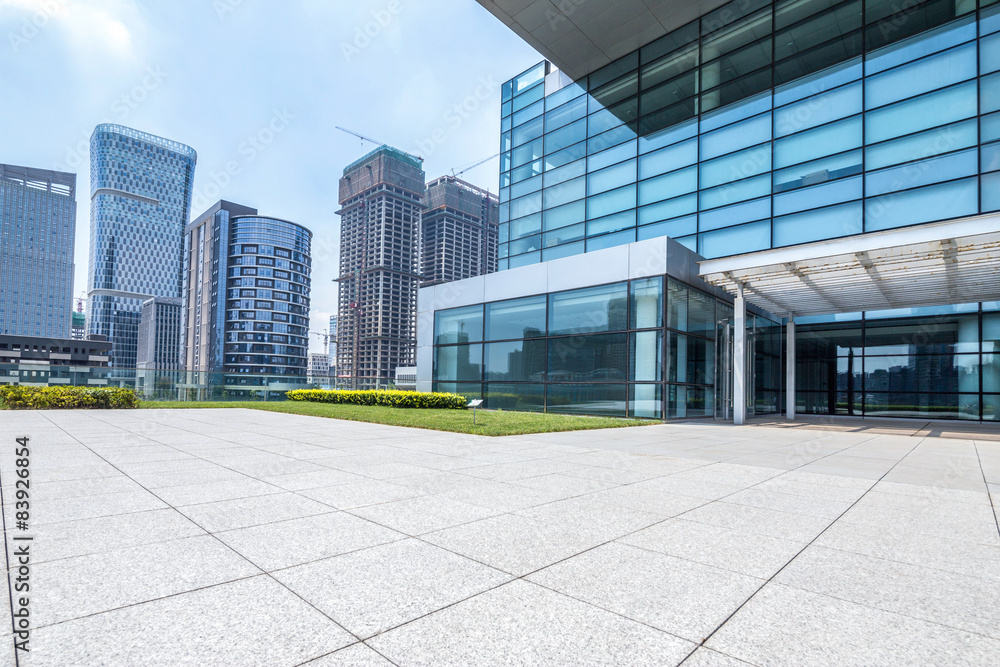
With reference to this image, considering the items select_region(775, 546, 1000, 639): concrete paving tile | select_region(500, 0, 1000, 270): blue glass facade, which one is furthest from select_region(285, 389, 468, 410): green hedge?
select_region(775, 546, 1000, 639): concrete paving tile

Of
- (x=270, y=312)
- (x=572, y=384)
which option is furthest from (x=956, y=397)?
(x=270, y=312)

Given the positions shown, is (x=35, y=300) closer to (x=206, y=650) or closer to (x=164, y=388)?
(x=164, y=388)

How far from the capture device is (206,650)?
7.88 ft

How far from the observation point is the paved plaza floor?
2514 millimetres

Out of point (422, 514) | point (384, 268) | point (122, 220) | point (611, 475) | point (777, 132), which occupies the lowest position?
point (611, 475)

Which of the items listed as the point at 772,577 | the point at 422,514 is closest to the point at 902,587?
the point at 772,577

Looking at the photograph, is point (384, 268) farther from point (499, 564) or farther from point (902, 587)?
point (902, 587)

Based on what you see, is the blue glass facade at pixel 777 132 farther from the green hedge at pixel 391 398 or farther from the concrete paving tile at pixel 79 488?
the concrete paving tile at pixel 79 488

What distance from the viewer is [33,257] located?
18488 cm

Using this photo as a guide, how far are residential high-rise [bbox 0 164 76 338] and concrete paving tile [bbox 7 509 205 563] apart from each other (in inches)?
9341

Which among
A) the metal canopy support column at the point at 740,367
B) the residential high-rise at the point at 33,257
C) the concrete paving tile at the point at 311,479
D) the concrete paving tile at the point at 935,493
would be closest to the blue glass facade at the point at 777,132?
the metal canopy support column at the point at 740,367

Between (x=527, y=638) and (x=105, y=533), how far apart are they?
145 inches

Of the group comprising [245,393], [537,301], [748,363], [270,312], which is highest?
[270,312]

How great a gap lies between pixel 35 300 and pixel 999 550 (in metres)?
245
